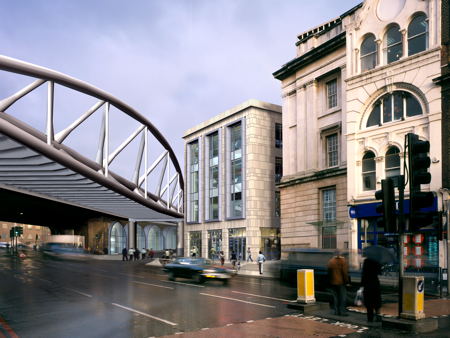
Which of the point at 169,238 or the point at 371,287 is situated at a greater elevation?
the point at 371,287

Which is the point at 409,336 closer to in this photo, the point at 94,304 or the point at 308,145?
the point at 94,304

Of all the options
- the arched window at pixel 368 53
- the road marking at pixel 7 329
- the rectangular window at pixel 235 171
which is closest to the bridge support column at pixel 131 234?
the rectangular window at pixel 235 171

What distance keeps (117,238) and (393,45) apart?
66.8 metres

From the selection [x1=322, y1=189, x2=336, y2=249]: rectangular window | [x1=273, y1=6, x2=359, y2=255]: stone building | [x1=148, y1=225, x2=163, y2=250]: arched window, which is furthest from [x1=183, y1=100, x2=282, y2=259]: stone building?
[x1=148, y1=225, x2=163, y2=250]: arched window

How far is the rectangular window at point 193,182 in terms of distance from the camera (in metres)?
59.0

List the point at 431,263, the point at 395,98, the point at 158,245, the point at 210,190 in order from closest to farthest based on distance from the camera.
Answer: the point at 431,263 → the point at 395,98 → the point at 210,190 → the point at 158,245

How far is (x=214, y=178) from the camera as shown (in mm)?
55750

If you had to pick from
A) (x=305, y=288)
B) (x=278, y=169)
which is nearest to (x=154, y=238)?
(x=278, y=169)

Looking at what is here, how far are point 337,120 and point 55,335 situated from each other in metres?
26.4

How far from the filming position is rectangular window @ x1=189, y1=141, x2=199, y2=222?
194 feet

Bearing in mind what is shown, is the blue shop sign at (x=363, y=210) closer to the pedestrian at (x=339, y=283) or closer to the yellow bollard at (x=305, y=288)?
Result: the yellow bollard at (x=305, y=288)

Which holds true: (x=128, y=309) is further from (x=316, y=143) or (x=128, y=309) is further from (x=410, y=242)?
(x=316, y=143)

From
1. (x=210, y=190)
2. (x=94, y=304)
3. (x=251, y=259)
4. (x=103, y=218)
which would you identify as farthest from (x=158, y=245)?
(x=94, y=304)

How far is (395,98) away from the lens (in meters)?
28.0
